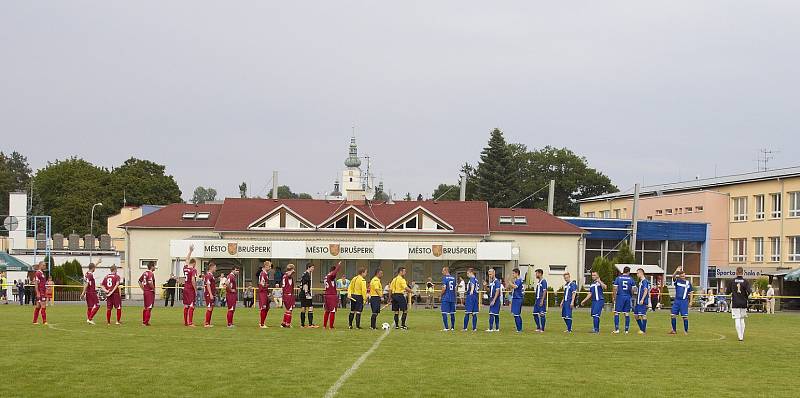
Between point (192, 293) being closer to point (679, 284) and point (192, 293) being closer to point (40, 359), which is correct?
point (40, 359)

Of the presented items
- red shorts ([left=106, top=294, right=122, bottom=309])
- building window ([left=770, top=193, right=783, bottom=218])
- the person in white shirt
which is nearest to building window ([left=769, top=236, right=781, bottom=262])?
building window ([left=770, top=193, right=783, bottom=218])

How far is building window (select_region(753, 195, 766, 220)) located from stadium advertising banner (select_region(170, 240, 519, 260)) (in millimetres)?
26891

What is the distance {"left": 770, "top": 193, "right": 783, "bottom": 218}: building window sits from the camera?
254 ft

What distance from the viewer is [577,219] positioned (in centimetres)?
8038

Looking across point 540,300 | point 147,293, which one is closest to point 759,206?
point 540,300

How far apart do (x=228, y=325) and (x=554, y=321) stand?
1350cm

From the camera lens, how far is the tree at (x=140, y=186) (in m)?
111

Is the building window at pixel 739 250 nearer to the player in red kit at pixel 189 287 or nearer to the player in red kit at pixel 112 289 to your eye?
the player in red kit at pixel 189 287

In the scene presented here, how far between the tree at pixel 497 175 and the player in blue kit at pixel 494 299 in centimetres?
8234

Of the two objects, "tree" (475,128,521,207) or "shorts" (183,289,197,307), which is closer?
"shorts" (183,289,197,307)

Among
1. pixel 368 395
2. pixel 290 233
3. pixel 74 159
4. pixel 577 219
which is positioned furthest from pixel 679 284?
pixel 74 159

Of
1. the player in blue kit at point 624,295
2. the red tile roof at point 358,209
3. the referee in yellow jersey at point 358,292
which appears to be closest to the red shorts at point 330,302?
the referee in yellow jersey at point 358,292

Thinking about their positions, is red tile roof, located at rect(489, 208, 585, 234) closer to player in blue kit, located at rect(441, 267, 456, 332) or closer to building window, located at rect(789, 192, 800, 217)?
building window, located at rect(789, 192, 800, 217)

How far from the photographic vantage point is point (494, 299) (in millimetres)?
30828
